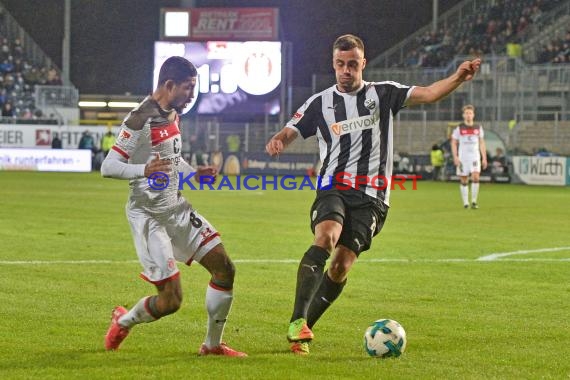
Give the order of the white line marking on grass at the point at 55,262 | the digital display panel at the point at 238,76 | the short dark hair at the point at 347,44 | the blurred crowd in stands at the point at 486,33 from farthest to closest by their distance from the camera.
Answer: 1. the blurred crowd in stands at the point at 486,33
2. the digital display panel at the point at 238,76
3. the white line marking on grass at the point at 55,262
4. the short dark hair at the point at 347,44

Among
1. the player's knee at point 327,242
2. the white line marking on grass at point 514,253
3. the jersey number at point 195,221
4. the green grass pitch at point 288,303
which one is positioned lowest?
the green grass pitch at point 288,303

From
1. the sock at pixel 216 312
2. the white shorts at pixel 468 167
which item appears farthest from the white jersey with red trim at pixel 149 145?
the white shorts at pixel 468 167

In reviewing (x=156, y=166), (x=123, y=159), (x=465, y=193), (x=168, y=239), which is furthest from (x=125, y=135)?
(x=465, y=193)

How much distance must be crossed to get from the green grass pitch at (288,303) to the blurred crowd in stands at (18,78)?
102 ft

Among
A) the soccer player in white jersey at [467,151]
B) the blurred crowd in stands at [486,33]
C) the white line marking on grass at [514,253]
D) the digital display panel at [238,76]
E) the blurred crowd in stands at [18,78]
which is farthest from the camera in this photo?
the blurred crowd in stands at [18,78]

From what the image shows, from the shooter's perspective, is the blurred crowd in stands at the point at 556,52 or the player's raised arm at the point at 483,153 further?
the blurred crowd in stands at the point at 556,52

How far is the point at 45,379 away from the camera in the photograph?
5934 mm

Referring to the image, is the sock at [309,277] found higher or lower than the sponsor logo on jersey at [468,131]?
lower

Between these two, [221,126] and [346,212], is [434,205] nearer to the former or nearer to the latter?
[346,212]

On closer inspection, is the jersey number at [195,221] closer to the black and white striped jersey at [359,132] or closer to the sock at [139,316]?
the sock at [139,316]

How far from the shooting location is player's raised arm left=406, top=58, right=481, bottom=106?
23.6 ft

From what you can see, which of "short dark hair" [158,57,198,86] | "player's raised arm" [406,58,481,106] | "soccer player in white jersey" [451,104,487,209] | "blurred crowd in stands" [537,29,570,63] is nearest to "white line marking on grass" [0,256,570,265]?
"player's raised arm" [406,58,481,106]

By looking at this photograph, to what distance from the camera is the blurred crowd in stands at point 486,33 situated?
46500mm

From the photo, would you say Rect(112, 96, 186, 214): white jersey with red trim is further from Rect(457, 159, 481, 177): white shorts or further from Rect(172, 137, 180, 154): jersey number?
Rect(457, 159, 481, 177): white shorts
